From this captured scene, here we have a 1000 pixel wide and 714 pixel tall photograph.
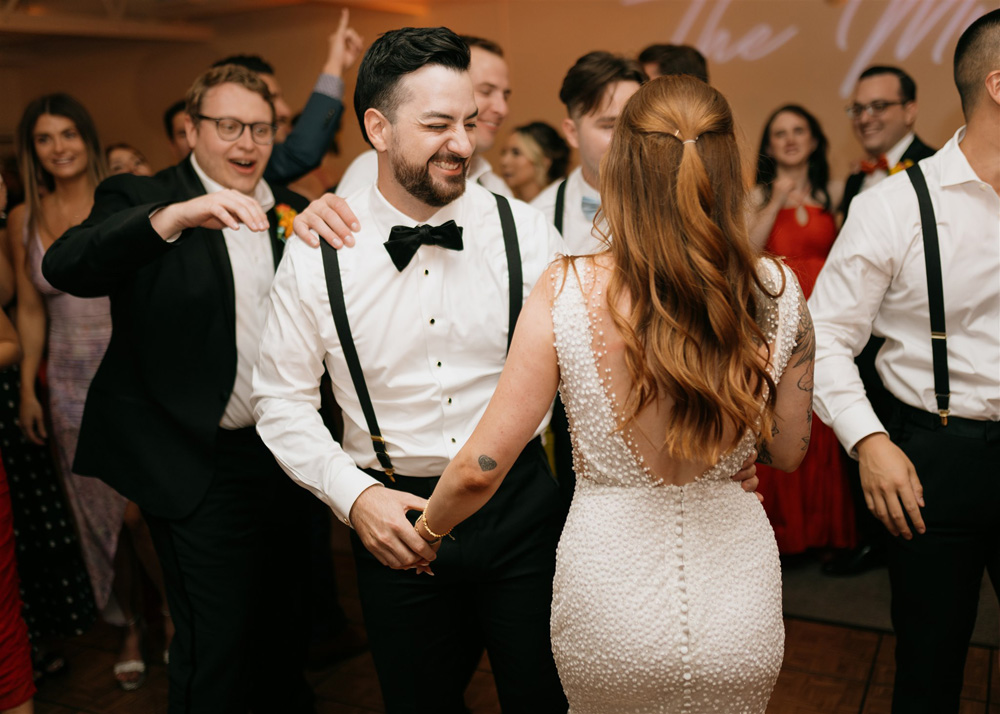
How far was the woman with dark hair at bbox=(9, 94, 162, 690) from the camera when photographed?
116 inches

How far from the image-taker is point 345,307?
65.3 inches

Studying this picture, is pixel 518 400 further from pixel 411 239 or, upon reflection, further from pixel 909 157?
pixel 909 157

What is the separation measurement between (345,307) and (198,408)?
1.97 ft

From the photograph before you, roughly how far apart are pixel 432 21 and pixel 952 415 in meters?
5.08

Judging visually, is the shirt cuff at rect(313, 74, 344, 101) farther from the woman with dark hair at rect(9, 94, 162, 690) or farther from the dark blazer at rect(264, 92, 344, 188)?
the woman with dark hair at rect(9, 94, 162, 690)

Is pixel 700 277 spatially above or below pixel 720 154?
below

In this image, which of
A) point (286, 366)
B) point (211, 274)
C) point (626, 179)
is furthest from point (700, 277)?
point (211, 274)

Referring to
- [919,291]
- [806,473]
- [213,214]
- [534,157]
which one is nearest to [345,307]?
[213,214]

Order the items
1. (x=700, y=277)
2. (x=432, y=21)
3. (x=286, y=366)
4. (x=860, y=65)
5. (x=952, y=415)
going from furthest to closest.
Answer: (x=432, y=21)
(x=860, y=65)
(x=952, y=415)
(x=286, y=366)
(x=700, y=277)

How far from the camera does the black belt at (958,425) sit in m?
1.77

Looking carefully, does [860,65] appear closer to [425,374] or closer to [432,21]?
[432,21]

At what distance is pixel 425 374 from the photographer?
172cm

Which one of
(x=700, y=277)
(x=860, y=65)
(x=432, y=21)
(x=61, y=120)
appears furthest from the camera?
(x=432, y=21)

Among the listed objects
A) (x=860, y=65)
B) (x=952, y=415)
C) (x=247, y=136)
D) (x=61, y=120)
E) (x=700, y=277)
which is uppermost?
(x=860, y=65)
